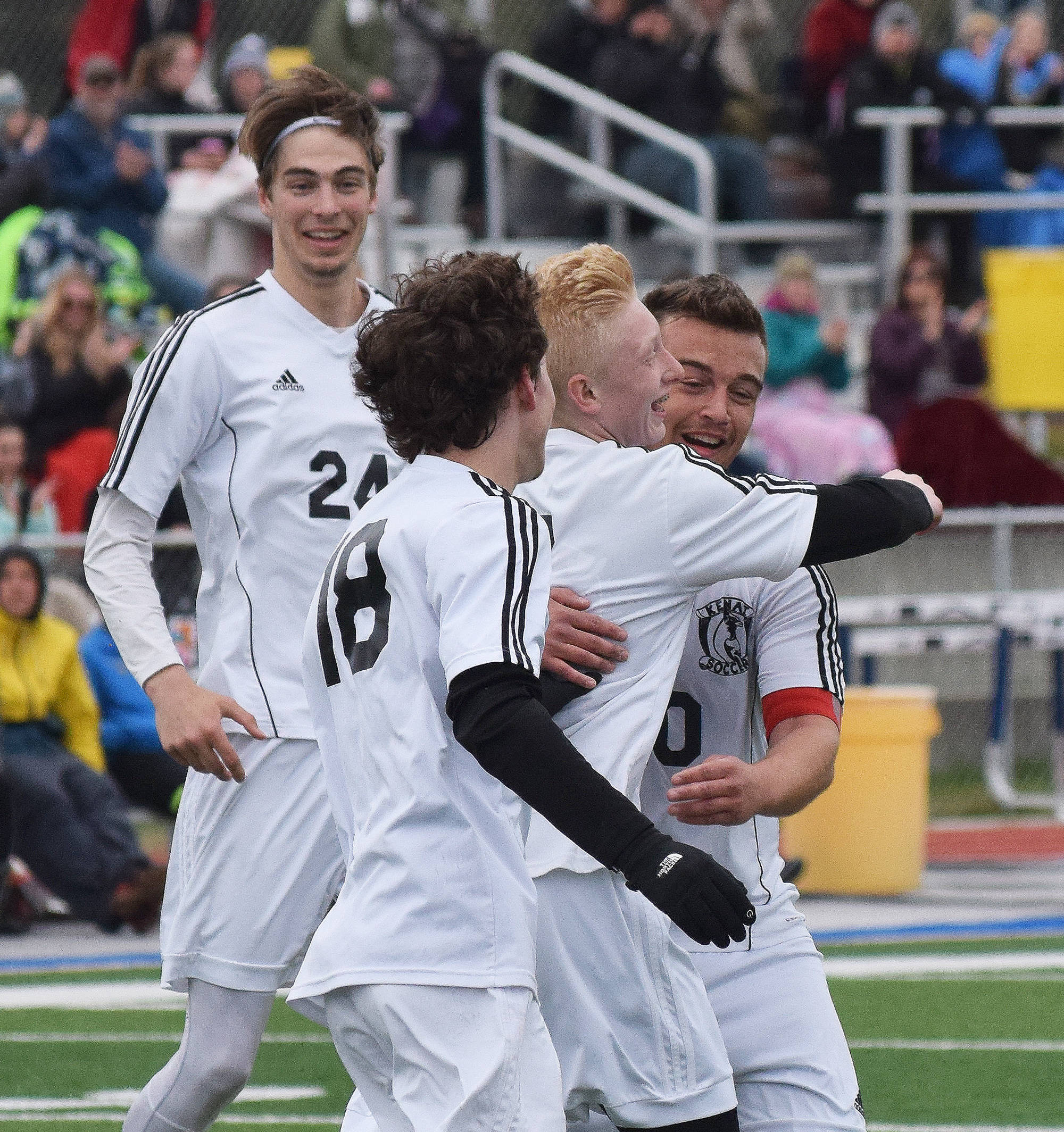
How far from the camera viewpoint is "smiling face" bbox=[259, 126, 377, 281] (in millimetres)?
4555

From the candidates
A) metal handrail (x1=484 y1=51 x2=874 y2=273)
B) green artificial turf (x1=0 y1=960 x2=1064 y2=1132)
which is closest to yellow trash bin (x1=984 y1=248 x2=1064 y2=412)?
metal handrail (x1=484 y1=51 x2=874 y2=273)

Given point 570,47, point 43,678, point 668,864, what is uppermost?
point 570,47

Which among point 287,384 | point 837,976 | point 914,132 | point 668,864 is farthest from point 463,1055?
point 914,132

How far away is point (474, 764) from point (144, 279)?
10158mm

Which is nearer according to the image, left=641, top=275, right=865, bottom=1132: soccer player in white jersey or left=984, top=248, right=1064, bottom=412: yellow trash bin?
left=641, top=275, right=865, bottom=1132: soccer player in white jersey

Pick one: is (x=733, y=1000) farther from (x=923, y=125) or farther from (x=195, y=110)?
(x=923, y=125)

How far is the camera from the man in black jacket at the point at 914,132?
15.3 metres

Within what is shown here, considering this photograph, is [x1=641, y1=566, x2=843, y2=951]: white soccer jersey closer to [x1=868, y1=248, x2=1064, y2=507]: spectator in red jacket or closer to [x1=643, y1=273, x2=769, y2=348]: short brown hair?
[x1=643, y1=273, x2=769, y2=348]: short brown hair

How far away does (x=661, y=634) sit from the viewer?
3512 mm

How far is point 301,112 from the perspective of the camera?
462 cm

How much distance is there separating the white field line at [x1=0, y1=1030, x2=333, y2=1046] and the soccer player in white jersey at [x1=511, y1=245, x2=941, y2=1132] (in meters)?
3.80

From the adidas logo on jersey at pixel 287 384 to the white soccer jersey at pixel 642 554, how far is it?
1055mm

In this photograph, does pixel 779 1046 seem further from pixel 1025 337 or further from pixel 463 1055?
pixel 1025 337

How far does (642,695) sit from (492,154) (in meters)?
12.0
